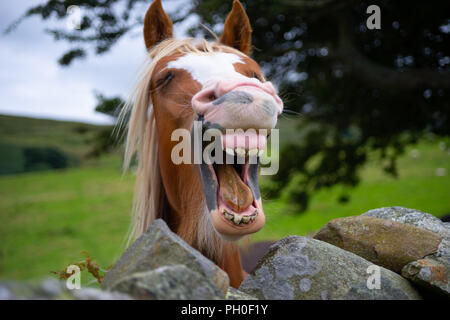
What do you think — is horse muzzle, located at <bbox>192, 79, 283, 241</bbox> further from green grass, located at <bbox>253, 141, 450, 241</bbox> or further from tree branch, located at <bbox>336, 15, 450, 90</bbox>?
green grass, located at <bbox>253, 141, 450, 241</bbox>

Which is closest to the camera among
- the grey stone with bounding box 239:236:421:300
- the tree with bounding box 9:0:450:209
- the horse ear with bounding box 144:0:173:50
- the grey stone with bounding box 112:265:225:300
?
the grey stone with bounding box 112:265:225:300

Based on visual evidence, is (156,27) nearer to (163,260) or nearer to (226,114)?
(226,114)

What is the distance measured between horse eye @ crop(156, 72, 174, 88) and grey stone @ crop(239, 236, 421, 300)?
103cm

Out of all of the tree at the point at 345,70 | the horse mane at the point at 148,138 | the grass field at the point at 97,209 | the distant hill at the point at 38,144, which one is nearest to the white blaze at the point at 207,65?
the horse mane at the point at 148,138

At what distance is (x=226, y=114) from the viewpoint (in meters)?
1.36

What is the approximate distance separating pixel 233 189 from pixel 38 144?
2780 cm

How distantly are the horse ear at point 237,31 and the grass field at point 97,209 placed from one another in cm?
377

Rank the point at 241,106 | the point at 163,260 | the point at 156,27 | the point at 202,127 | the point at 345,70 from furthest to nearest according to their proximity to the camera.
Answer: the point at 345,70 → the point at 156,27 → the point at 202,127 → the point at 241,106 → the point at 163,260

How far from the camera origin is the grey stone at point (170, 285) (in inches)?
39.7

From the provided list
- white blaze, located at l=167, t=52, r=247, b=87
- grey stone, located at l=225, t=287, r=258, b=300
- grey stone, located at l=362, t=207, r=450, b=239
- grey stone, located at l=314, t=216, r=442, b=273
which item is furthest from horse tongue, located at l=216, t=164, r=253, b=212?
grey stone, located at l=362, t=207, r=450, b=239

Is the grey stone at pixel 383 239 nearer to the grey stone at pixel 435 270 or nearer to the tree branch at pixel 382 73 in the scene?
the grey stone at pixel 435 270

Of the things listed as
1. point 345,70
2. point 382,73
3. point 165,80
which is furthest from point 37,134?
point 165,80

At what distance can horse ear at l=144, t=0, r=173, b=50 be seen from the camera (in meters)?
2.18
